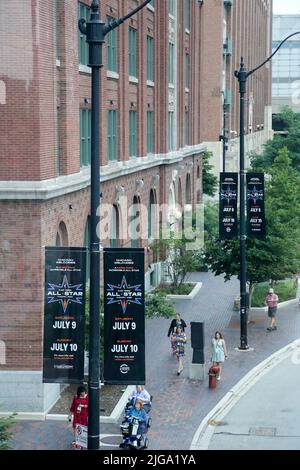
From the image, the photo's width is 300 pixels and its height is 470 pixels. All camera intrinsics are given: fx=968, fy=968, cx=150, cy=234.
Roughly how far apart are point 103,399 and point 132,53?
1741 centimetres

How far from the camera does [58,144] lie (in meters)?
25.5

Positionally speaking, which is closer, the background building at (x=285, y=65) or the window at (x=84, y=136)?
the window at (x=84, y=136)


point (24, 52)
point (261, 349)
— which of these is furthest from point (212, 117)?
point (24, 52)

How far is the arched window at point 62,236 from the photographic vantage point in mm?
25402

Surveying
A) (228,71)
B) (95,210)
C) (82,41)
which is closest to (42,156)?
(82,41)

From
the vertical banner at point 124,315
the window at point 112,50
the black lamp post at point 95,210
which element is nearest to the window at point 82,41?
the window at point 112,50

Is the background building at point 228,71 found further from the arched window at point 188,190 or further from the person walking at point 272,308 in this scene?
the person walking at point 272,308

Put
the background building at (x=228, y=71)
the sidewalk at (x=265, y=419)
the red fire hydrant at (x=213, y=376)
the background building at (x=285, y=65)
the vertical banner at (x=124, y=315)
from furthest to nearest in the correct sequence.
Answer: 1. the background building at (x=285, y=65)
2. the background building at (x=228, y=71)
3. the red fire hydrant at (x=213, y=376)
4. the sidewalk at (x=265, y=419)
5. the vertical banner at (x=124, y=315)

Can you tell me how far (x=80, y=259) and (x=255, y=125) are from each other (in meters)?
89.0

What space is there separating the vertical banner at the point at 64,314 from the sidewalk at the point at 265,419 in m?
5.15

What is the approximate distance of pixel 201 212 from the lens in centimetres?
5106

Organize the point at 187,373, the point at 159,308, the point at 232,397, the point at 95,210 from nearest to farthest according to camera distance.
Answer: the point at 95,210 < the point at 232,397 < the point at 159,308 < the point at 187,373

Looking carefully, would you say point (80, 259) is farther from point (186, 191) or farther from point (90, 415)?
point (186, 191)

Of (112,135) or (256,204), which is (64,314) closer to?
(256,204)
